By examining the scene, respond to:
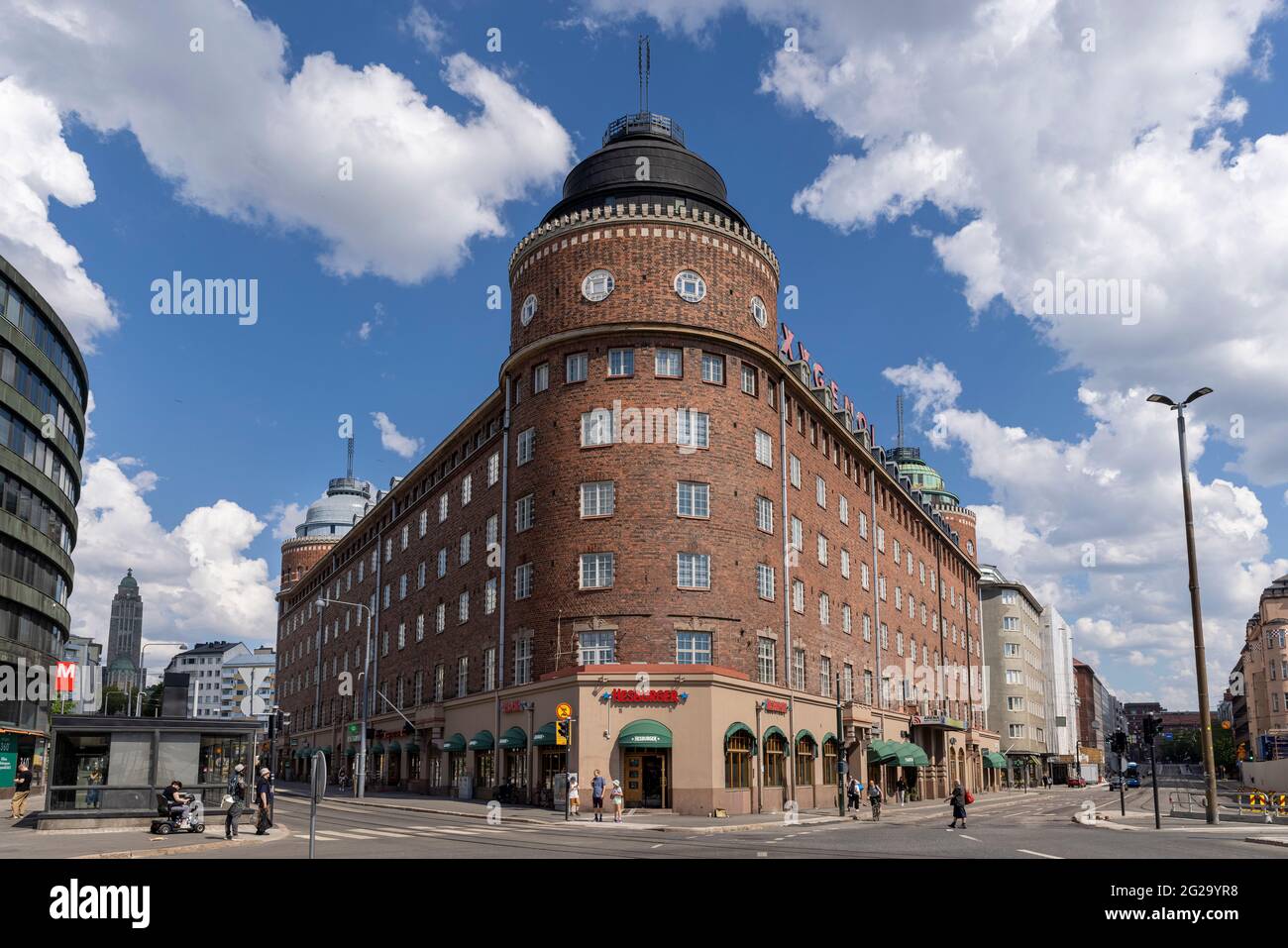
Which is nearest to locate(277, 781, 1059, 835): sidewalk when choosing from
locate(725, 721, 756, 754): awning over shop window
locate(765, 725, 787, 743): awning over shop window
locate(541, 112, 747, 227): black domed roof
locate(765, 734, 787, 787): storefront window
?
locate(765, 734, 787, 787): storefront window

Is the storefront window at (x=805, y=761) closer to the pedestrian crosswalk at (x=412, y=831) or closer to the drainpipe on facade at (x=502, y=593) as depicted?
the drainpipe on facade at (x=502, y=593)

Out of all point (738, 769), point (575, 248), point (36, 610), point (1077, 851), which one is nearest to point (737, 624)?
point (738, 769)

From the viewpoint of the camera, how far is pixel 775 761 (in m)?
46.0

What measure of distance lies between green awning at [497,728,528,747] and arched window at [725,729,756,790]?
9.02 metres

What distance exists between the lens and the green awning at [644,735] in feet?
132

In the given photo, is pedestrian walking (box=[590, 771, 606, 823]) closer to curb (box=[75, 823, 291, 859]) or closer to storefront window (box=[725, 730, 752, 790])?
storefront window (box=[725, 730, 752, 790])

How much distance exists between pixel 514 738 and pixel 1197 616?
27.0 meters

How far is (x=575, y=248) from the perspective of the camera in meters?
46.5

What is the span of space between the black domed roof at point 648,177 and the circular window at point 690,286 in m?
3.27

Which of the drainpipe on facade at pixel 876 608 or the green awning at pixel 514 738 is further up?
the drainpipe on facade at pixel 876 608

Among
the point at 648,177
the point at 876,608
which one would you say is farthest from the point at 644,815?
the point at 876,608

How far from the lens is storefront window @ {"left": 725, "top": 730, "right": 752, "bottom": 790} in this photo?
41812 mm

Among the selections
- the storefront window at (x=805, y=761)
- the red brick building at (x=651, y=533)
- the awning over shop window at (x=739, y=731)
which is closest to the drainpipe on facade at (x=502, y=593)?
the red brick building at (x=651, y=533)
